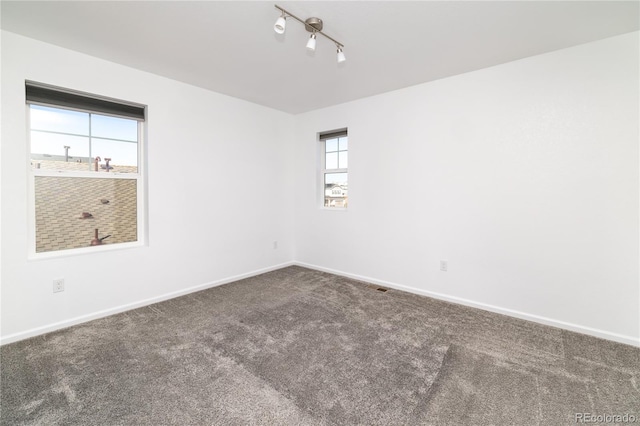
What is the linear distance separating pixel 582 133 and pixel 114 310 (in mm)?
4680

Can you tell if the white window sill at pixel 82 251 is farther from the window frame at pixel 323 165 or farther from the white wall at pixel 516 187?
the white wall at pixel 516 187

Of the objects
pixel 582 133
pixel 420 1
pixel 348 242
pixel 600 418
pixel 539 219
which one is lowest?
pixel 600 418

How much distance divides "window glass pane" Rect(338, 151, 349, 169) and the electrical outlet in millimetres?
3455

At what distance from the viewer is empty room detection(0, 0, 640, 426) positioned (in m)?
1.75

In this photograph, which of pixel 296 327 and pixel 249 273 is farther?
pixel 249 273

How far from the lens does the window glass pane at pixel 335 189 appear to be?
419 cm

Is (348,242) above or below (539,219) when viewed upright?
below

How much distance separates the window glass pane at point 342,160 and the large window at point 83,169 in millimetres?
2576

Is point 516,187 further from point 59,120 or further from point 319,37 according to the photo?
point 59,120

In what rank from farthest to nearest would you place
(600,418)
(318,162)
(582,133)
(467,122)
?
(318,162) < (467,122) < (582,133) < (600,418)

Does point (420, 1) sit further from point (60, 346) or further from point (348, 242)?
point (60, 346)

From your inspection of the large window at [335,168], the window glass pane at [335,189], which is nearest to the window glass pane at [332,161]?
the large window at [335,168]

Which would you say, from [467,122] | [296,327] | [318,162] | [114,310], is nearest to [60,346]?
[114,310]

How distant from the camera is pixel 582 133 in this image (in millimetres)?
2367
